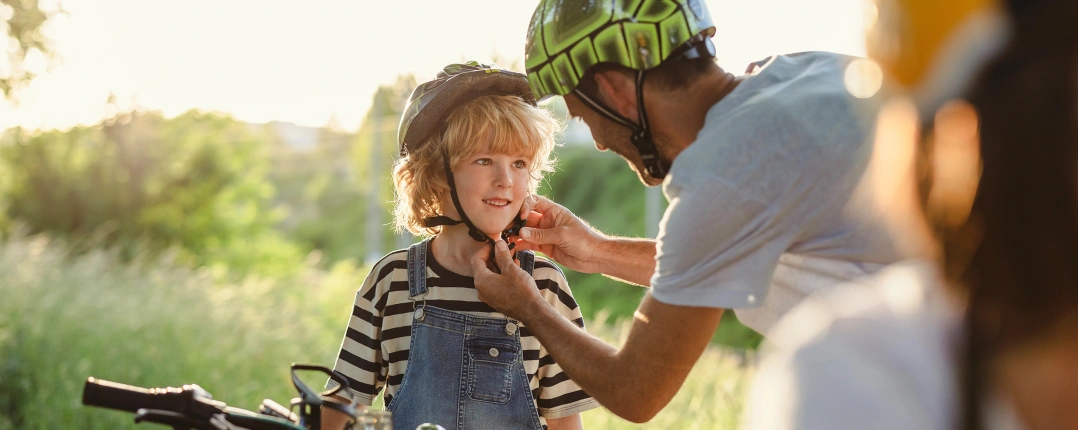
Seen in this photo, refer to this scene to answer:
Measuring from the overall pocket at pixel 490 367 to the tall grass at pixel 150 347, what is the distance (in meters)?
3.24

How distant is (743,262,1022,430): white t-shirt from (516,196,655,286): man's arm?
98.4 inches

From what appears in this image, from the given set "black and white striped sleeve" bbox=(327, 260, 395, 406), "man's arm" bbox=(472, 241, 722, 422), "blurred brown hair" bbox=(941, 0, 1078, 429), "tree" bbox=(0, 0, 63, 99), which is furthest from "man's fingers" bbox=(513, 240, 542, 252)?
"tree" bbox=(0, 0, 63, 99)

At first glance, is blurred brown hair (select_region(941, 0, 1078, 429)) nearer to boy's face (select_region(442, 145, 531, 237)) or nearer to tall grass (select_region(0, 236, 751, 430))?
boy's face (select_region(442, 145, 531, 237))

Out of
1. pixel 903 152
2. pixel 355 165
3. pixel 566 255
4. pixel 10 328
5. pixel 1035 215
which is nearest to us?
pixel 1035 215

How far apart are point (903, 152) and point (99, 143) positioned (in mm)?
20061

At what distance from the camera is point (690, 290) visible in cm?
221

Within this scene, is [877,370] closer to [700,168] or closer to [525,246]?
[700,168]

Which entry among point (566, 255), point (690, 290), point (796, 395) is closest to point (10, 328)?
point (566, 255)

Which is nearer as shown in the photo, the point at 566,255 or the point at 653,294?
the point at 653,294

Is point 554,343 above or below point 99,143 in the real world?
above

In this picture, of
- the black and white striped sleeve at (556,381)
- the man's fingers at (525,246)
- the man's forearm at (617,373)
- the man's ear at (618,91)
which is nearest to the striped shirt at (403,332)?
the black and white striped sleeve at (556,381)

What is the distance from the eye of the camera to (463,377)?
3.19 m

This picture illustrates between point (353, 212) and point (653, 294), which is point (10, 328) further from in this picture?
point (353, 212)

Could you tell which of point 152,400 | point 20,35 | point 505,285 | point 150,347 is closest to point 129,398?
point 152,400
